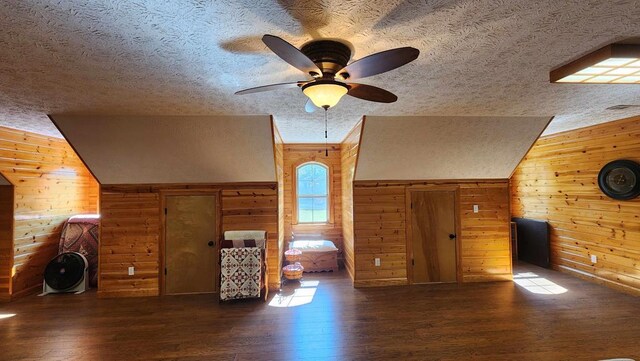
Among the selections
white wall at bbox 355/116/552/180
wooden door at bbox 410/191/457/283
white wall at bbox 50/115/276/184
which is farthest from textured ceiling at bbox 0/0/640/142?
wooden door at bbox 410/191/457/283

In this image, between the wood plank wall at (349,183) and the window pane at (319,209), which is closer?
the wood plank wall at (349,183)

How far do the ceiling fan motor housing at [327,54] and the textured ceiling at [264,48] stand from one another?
0.06m

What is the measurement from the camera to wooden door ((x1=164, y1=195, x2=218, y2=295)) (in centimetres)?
453

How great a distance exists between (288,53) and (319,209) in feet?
16.4

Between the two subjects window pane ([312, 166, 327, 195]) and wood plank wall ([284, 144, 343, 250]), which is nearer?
wood plank wall ([284, 144, 343, 250])

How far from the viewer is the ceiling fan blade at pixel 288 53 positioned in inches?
53.6

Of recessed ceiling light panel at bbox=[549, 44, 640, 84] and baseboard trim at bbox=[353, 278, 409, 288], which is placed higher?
recessed ceiling light panel at bbox=[549, 44, 640, 84]

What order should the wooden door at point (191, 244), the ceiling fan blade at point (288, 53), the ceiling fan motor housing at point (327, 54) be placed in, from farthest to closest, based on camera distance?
the wooden door at point (191, 244) → the ceiling fan motor housing at point (327, 54) → the ceiling fan blade at point (288, 53)

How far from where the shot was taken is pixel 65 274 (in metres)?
4.52

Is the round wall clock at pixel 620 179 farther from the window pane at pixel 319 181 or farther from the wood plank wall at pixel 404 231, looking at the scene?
the window pane at pixel 319 181

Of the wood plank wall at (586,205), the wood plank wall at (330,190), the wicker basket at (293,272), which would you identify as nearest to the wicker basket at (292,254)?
the wicker basket at (293,272)

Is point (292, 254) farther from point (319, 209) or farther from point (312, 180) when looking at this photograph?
point (312, 180)

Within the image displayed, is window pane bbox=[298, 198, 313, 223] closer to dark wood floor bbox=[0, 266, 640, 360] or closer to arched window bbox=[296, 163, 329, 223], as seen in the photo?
arched window bbox=[296, 163, 329, 223]

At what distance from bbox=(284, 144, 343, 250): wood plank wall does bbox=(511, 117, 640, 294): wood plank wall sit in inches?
154
